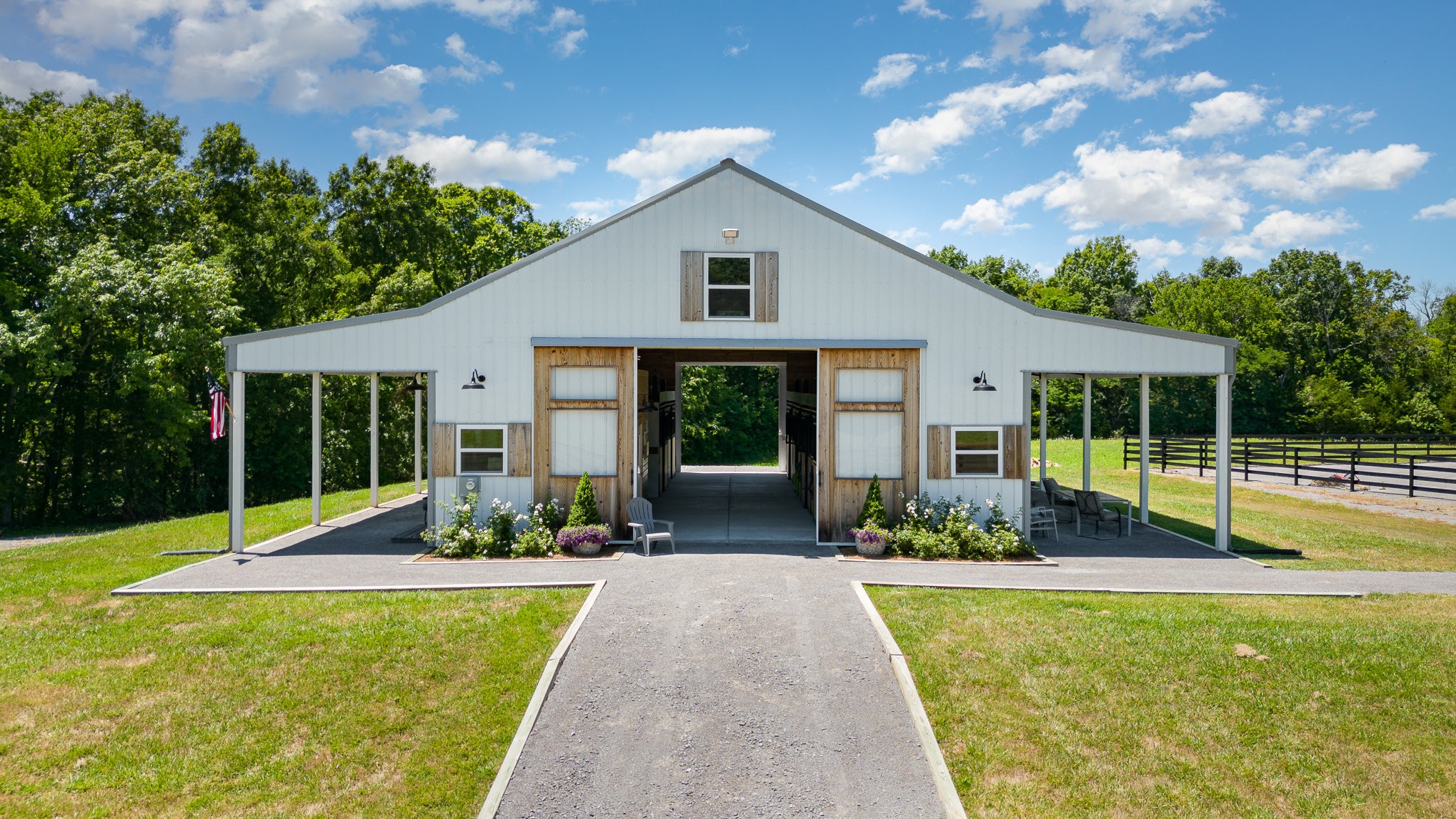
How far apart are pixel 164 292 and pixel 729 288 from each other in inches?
690

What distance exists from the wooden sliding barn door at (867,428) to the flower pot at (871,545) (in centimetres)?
97

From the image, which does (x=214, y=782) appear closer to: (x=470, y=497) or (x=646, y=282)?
(x=470, y=497)

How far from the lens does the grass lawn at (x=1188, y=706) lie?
5.76 m

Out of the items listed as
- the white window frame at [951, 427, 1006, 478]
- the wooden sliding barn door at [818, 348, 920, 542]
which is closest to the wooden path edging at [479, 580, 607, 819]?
the wooden sliding barn door at [818, 348, 920, 542]

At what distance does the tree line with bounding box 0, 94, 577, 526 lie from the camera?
853 inches

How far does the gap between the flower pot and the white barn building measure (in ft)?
3.22

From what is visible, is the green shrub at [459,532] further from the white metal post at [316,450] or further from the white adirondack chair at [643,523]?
the white metal post at [316,450]

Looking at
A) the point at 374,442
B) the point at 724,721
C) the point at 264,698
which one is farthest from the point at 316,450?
the point at 724,721

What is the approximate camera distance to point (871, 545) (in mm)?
12609

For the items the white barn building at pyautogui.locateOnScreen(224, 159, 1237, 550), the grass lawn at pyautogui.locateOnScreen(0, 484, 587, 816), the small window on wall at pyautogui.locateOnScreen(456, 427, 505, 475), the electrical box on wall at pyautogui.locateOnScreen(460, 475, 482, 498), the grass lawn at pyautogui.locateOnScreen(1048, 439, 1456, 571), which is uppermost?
the white barn building at pyautogui.locateOnScreen(224, 159, 1237, 550)

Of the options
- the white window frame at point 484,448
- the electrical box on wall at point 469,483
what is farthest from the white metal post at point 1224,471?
the electrical box on wall at point 469,483

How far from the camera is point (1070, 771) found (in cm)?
601

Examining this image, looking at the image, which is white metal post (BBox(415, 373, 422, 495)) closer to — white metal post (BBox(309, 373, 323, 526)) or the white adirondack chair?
white metal post (BBox(309, 373, 323, 526))

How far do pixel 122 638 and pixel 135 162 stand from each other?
21951 millimetres
